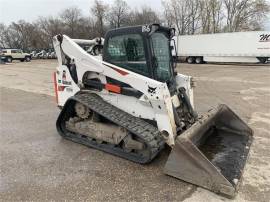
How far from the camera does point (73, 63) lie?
5.45m

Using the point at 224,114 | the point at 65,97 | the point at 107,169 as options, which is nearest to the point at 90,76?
the point at 65,97

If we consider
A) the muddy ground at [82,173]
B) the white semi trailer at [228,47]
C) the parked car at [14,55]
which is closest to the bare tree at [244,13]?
the white semi trailer at [228,47]

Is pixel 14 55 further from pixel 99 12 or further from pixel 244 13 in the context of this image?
pixel 244 13

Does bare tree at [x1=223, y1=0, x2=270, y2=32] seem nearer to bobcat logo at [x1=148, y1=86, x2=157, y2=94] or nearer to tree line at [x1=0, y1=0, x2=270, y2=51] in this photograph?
tree line at [x1=0, y1=0, x2=270, y2=51]

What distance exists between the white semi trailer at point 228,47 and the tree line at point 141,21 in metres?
15.6

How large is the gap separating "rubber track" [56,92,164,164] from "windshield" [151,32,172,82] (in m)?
0.96

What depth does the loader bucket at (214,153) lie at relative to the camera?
11.8ft

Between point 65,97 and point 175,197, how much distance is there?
10.8 feet

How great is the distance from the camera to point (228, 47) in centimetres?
2634

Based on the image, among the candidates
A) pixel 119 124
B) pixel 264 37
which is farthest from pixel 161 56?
pixel 264 37

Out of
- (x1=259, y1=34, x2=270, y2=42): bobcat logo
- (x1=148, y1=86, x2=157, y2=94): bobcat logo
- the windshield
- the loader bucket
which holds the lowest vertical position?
the loader bucket

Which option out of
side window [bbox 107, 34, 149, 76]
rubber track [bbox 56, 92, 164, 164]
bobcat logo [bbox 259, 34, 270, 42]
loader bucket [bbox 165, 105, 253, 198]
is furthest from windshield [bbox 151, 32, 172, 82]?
bobcat logo [bbox 259, 34, 270, 42]

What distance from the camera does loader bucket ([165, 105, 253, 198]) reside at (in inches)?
141

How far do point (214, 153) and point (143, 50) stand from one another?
2.07 meters
